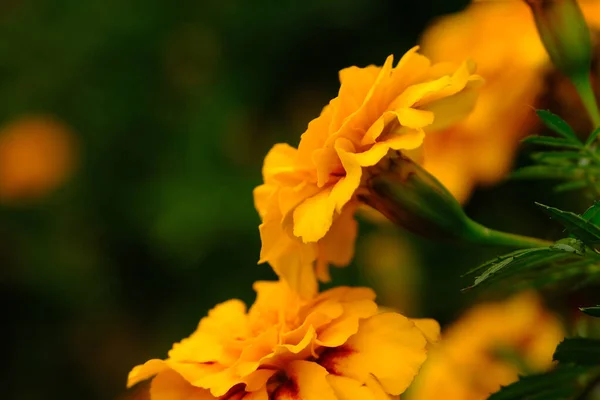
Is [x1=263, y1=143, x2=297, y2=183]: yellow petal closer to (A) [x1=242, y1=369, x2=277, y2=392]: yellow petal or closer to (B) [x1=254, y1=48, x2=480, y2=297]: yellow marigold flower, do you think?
(B) [x1=254, y1=48, x2=480, y2=297]: yellow marigold flower

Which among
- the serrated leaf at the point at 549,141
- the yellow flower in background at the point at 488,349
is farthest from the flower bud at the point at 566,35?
the yellow flower in background at the point at 488,349

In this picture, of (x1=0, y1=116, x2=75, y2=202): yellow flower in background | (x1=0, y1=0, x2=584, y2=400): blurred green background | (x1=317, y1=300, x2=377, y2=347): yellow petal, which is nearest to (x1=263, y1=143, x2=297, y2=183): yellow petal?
(x1=317, y1=300, x2=377, y2=347): yellow petal

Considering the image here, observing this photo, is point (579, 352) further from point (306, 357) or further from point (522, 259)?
point (306, 357)

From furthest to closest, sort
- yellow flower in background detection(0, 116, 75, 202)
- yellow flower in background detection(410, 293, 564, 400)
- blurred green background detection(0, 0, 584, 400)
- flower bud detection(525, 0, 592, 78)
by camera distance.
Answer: yellow flower in background detection(0, 116, 75, 202)
blurred green background detection(0, 0, 584, 400)
yellow flower in background detection(410, 293, 564, 400)
flower bud detection(525, 0, 592, 78)

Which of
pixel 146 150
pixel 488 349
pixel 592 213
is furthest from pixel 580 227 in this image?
pixel 146 150

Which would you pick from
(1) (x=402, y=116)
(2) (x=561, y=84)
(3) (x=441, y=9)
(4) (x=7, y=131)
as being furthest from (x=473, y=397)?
(4) (x=7, y=131)

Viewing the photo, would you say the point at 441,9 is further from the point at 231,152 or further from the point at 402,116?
the point at 402,116

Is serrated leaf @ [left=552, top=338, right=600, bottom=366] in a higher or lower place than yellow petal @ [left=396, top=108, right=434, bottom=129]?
lower
